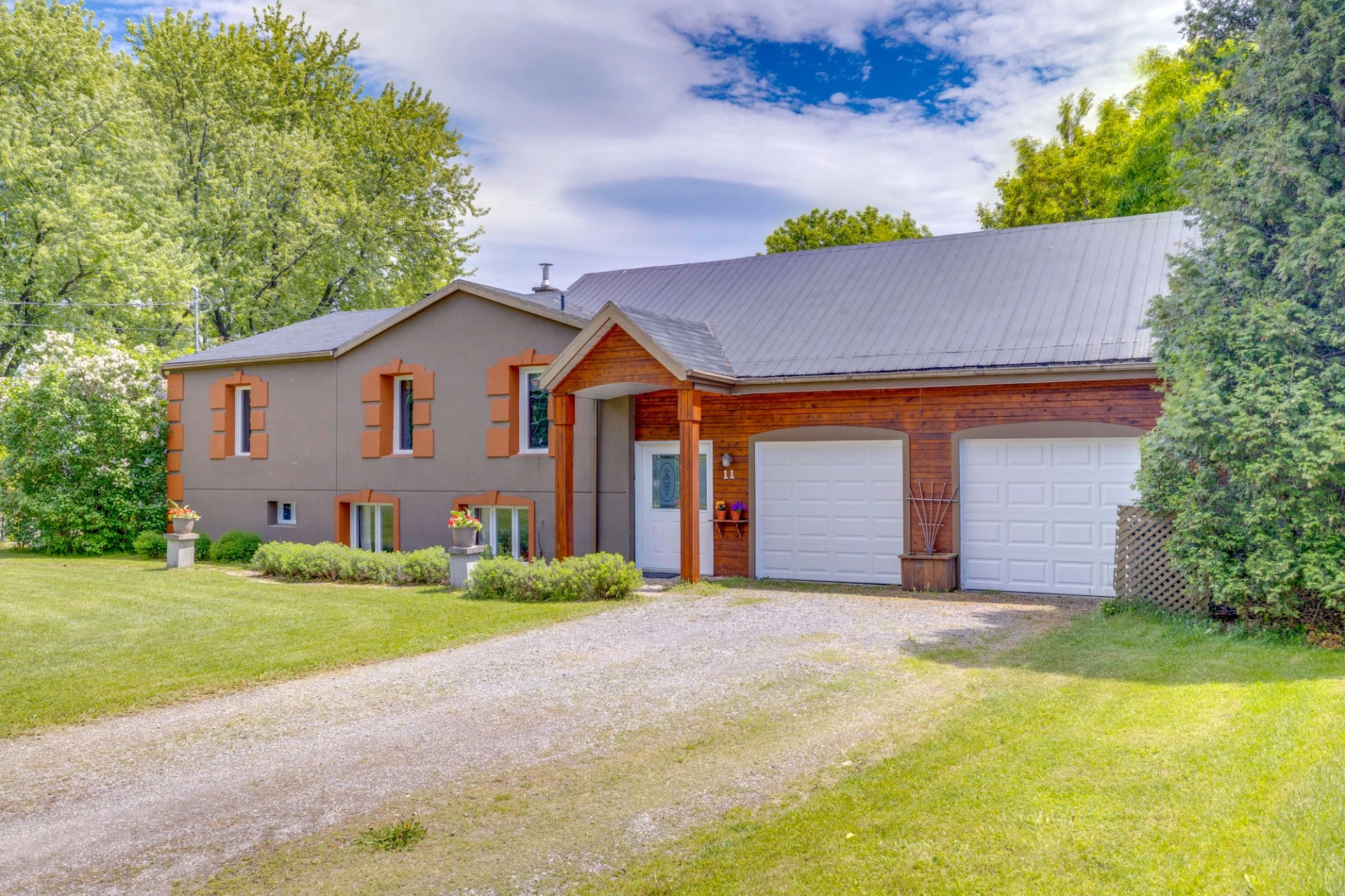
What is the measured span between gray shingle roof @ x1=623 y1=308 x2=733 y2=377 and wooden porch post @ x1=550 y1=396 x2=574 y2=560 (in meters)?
1.71

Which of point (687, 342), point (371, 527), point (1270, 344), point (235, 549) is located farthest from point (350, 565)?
point (1270, 344)

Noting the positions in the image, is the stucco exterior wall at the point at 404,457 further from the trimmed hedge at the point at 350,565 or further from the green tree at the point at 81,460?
the trimmed hedge at the point at 350,565

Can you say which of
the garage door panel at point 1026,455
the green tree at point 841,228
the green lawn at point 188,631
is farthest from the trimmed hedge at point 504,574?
the green tree at point 841,228

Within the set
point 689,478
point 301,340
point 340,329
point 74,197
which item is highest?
point 74,197

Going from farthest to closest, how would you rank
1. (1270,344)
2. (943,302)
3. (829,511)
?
(943,302), (829,511), (1270,344)

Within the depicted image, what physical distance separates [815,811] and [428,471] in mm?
12868

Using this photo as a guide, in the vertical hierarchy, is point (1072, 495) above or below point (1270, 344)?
below

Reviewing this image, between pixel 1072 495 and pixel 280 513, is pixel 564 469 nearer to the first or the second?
pixel 1072 495

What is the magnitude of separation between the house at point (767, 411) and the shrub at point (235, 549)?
0.63 metres

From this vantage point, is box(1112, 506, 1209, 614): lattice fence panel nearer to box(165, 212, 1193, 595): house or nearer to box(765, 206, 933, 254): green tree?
box(165, 212, 1193, 595): house

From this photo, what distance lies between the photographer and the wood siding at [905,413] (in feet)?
39.2

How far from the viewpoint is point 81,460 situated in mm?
19625

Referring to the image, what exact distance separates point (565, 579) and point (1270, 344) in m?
7.75

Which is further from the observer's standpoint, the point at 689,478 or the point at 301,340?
the point at 301,340
